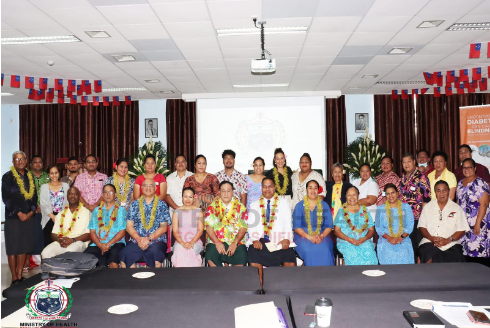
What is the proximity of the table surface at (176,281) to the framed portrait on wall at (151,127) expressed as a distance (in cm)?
678

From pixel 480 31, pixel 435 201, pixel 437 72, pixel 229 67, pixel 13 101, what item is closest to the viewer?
pixel 435 201

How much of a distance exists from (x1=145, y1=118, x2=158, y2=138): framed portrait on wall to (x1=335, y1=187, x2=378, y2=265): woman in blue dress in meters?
6.06

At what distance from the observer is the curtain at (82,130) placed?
358 inches

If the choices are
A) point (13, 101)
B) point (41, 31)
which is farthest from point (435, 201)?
point (13, 101)

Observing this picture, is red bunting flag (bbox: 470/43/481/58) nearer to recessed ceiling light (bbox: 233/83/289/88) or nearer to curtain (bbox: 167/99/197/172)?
recessed ceiling light (bbox: 233/83/289/88)

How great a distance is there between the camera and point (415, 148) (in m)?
8.77

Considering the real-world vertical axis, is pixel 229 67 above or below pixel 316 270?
above

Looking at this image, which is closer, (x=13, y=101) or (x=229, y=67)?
(x=229, y=67)

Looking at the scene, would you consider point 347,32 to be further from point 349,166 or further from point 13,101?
point 13,101

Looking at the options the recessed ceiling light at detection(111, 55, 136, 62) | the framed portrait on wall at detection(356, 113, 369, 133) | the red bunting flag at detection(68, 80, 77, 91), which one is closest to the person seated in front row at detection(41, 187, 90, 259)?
the recessed ceiling light at detection(111, 55, 136, 62)

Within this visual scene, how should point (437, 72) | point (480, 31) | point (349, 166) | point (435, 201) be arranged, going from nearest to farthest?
point (435, 201)
point (480, 31)
point (437, 72)
point (349, 166)

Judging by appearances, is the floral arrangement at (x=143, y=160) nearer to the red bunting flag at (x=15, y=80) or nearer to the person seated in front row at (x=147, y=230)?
the red bunting flag at (x=15, y=80)

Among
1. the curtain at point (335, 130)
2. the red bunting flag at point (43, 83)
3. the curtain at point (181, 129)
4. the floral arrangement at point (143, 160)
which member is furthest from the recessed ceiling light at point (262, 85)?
the red bunting flag at point (43, 83)

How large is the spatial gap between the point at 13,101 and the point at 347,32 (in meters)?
7.81
